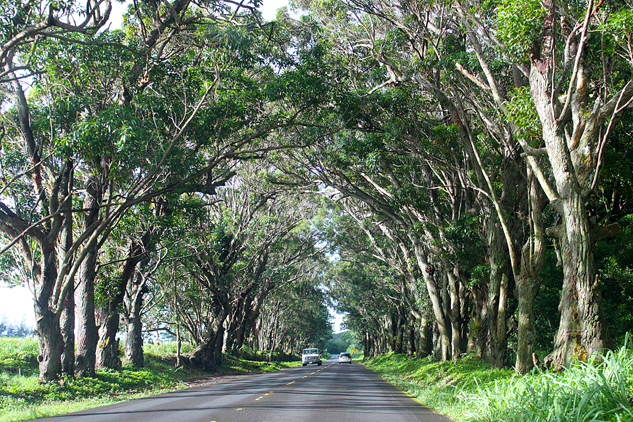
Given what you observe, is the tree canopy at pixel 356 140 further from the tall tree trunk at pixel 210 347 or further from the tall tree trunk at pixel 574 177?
the tall tree trunk at pixel 210 347

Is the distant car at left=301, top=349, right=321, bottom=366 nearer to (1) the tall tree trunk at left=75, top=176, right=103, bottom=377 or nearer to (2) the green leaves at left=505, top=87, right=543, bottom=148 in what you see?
(1) the tall tree trunk at left=75, top=176, right=103, bottom=377

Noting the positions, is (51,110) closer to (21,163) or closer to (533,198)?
(21,163)

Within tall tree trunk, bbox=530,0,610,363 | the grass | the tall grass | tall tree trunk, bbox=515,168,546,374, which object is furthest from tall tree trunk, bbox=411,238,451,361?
the tall grass

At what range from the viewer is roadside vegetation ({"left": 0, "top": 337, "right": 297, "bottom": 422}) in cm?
1100

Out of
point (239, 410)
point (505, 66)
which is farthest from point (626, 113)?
point (239, 410)

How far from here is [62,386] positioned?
532 inches

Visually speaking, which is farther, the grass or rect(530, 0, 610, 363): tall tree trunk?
rect(530, 0, 610, 363): tall tree trunk

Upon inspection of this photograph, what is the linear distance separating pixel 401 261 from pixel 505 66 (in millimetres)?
15057

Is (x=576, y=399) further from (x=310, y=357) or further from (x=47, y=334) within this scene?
(x=310, y=357)

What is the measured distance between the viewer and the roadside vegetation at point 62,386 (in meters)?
11.0

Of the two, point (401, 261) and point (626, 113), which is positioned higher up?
point (626, 113)

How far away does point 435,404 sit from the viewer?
36.0 ft

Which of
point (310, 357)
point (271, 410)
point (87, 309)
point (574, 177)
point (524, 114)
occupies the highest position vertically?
point (524, 114)

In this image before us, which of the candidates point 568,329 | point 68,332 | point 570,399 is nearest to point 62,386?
point 68,332
